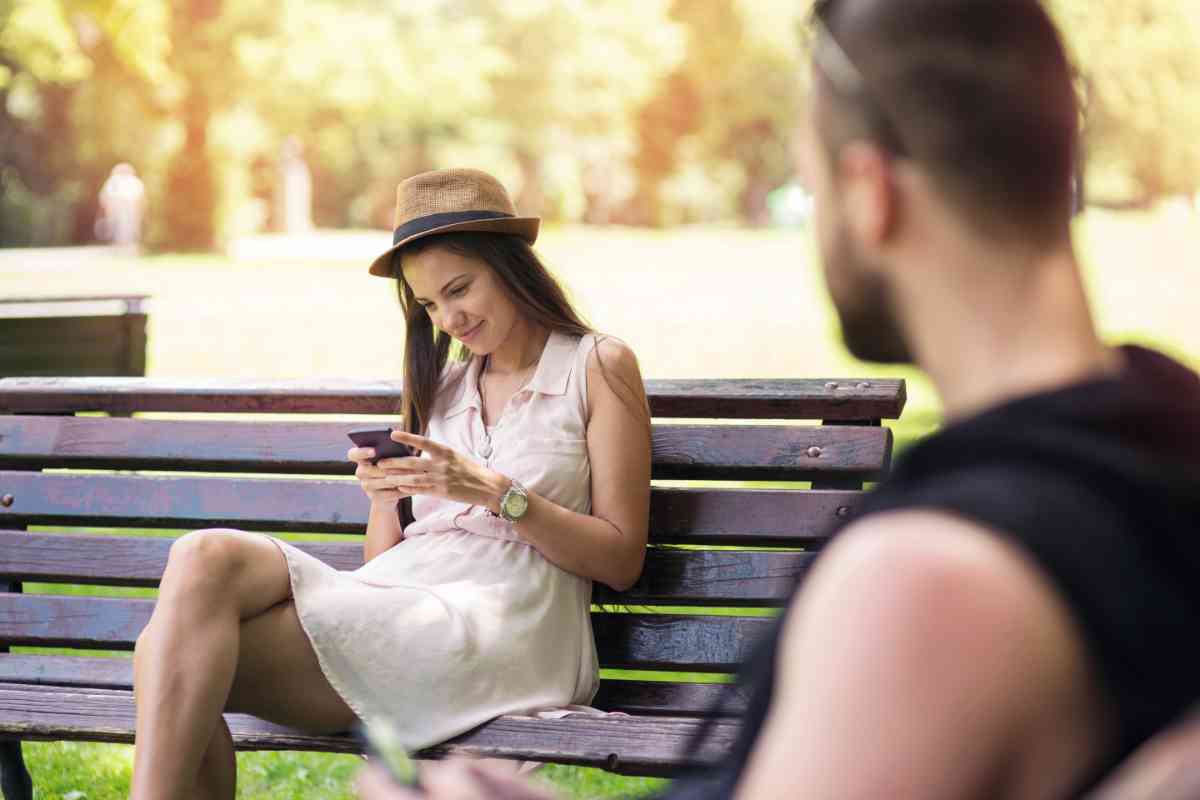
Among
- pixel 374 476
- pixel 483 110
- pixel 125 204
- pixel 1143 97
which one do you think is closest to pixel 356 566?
pixel 374 476

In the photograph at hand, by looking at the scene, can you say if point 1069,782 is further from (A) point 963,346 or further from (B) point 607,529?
(B) point 607,529

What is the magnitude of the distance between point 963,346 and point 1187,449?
0.58 ft

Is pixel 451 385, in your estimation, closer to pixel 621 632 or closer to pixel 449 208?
pixel 449 208

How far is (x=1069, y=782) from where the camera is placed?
105cm

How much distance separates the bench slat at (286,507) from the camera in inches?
137

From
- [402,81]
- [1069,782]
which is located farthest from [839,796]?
[402,81]

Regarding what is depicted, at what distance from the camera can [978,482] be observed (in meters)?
1.06

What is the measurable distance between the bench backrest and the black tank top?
227cm

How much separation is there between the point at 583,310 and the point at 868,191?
2.66 metres

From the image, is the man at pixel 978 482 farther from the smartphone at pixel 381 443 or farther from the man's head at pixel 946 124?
the smartphone at pixel 381 443

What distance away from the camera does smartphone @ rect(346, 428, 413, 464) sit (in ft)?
10.4

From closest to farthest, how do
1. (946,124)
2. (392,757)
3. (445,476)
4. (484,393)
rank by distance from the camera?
(946,124) < (392,757) < (445,476) < (484,393)

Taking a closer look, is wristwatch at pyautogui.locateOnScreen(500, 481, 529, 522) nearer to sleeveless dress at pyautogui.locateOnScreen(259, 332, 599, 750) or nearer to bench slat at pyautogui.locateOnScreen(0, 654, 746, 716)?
sleeveless dress at pyautogui.locateOnScreen(259, 332, 599, 750)

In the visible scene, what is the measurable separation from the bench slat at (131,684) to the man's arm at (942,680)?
2140mm
